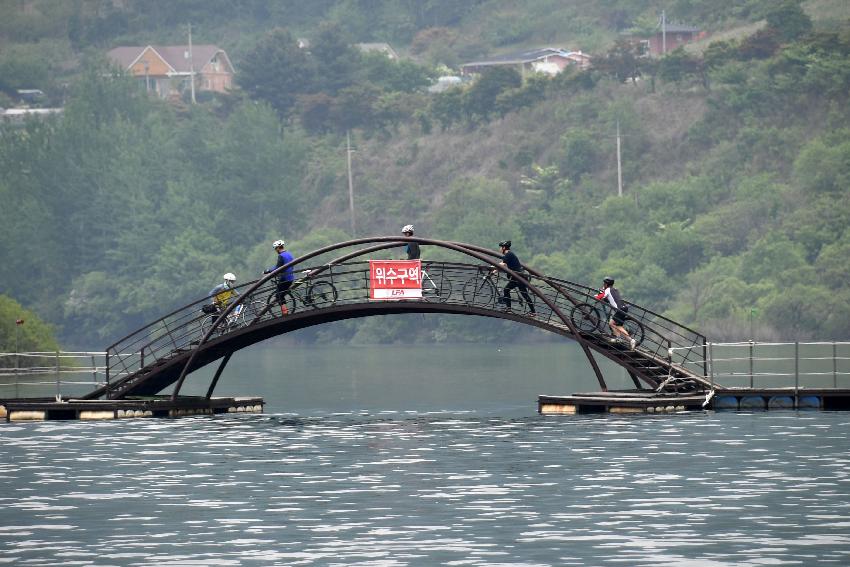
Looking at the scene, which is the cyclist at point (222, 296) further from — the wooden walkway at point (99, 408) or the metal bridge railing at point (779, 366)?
the metal bridge railing at point (779, 366)

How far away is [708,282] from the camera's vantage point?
129m

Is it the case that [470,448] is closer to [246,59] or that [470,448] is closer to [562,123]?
[562,123]

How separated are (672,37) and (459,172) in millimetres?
28825

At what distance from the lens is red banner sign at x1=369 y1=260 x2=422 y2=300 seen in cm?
5853

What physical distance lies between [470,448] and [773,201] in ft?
293

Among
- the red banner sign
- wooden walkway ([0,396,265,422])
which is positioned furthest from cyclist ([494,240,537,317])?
wooden walkway ([0,396,265,422])

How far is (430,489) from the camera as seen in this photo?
42.8 metres

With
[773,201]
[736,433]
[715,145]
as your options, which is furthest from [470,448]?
[715,145]

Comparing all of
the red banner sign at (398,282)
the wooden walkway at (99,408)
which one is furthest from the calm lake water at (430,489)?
the red banner sign at (398,282)

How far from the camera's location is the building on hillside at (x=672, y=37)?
17988cm

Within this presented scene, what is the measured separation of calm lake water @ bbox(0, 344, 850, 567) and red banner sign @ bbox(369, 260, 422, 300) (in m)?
3.81

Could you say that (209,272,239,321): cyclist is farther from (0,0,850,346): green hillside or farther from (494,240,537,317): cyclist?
(0,0,850,346): green hillside

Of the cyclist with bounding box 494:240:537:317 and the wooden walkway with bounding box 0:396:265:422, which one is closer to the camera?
the cyclist with bounding box 494:240:537:317

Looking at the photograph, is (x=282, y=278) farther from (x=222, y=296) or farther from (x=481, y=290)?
(x=481, y=290)
